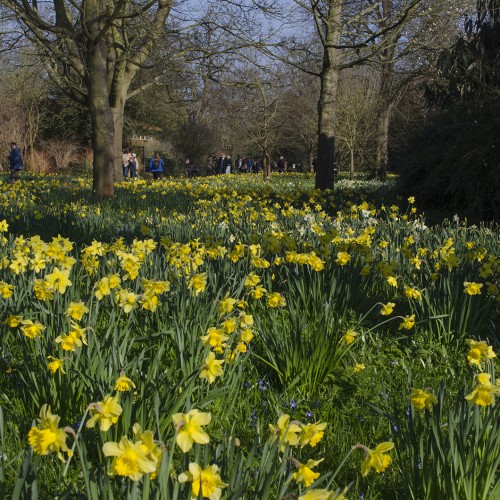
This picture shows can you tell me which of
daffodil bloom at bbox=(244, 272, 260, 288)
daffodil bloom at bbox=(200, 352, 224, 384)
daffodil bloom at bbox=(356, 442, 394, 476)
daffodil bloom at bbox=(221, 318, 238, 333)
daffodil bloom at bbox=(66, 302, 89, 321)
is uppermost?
daffodil bloom at bbox=(244, 272, 260, 288)

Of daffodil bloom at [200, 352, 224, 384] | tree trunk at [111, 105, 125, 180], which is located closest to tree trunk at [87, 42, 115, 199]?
tree trunk at [111, 105, 125, 180]

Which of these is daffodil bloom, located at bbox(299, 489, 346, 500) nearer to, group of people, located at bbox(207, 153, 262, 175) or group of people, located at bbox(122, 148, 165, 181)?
group of people, located at bbox(122, 148, 165, 181)

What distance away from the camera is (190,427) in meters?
1.13

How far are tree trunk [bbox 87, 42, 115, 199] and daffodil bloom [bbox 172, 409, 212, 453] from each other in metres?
8.67

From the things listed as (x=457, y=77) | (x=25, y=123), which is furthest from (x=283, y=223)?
(x=25, y=123)

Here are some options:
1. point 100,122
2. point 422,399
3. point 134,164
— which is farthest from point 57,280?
point 134,164

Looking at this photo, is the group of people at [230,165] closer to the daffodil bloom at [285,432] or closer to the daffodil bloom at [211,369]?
the daffodil bloom at [211,369]

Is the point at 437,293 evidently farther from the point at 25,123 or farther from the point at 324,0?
the point at 25,123

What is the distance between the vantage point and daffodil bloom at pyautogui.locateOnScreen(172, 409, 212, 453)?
112 cm

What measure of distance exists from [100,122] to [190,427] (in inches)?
363

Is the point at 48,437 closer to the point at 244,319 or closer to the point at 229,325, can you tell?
the point at 229,325

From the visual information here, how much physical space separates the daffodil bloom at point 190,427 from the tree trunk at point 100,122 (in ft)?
28.5

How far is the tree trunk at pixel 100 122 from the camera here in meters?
9.55

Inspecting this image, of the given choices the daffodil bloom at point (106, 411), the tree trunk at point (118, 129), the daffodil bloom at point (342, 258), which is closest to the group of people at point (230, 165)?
the tree trunk at point (118, 129)
